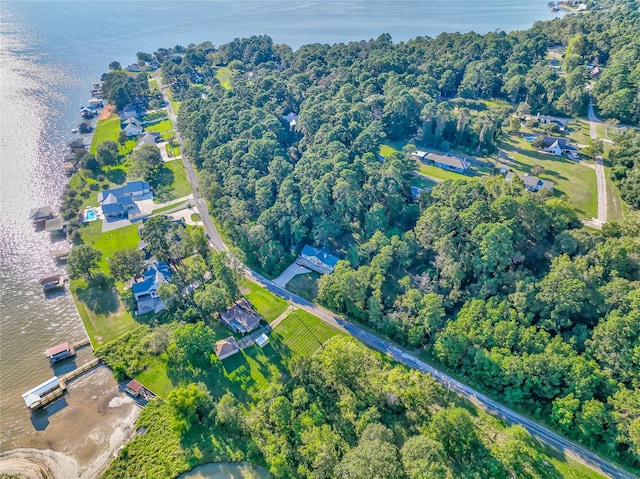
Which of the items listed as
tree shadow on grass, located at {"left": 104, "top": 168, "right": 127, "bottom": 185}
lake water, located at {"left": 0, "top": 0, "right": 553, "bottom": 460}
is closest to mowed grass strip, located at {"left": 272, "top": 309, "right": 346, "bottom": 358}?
lake water, located at {"left": 0, "top": 0, "right": 553, "bottom": 460}

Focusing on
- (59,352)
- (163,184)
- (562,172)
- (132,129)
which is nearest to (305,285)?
(59,352)

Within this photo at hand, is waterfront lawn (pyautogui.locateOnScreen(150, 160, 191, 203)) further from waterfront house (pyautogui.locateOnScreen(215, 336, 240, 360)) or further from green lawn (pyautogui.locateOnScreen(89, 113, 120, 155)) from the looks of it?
waterfront house (pyautogui.locateOnScreen(215, 336, 240, 360))

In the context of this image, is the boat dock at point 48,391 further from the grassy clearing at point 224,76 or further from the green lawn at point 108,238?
the grassy clearing at point 224,76

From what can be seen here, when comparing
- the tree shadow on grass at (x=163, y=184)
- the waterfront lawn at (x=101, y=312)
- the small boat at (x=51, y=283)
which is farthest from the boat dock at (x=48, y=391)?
the tree shadow on grass at (x=163, y=184)

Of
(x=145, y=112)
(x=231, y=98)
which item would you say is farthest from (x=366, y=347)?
(x=145, y=112)

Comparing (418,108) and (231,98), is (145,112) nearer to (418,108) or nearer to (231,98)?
(231,98)

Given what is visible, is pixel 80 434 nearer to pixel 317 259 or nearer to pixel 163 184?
pixel 317 259
